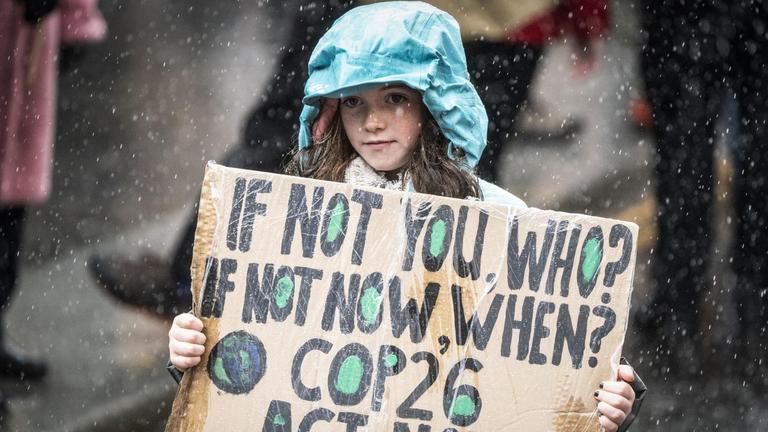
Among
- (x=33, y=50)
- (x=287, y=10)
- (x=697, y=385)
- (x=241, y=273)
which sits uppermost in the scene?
(x=287, y=10)

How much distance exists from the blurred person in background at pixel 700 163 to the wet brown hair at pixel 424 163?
7.77 feet

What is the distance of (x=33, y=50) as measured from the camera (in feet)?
13.0

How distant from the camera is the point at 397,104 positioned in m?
2.24

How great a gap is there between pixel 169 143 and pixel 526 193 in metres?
1.57

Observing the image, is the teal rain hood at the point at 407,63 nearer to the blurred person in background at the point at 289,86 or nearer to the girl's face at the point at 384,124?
the girl's face at the point at 384,124

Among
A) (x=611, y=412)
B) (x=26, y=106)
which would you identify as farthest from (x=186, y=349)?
(x=26, y=106)

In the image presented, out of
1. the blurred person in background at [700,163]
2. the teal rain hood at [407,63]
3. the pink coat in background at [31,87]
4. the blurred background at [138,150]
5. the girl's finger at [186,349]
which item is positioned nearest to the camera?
the girl's finger at [186,349]

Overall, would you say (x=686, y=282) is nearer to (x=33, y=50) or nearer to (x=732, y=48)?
(x=732, y=48)

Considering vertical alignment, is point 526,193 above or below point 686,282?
above

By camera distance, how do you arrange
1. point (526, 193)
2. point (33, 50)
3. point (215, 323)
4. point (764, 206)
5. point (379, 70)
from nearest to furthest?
point (215, 323) < point (379, 70) < point (33, 50) < point (526, 193) < point (764, 206)

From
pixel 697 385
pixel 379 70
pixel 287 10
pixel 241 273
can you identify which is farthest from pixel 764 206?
pixel 241 273

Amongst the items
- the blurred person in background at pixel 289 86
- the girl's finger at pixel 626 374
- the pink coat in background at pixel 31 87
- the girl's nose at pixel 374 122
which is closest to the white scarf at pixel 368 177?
the girl's nose at pixel 374 122

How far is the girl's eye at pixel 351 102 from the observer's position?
2237mm

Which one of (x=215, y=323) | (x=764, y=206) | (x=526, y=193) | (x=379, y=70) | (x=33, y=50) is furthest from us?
(x=764, y=206)
